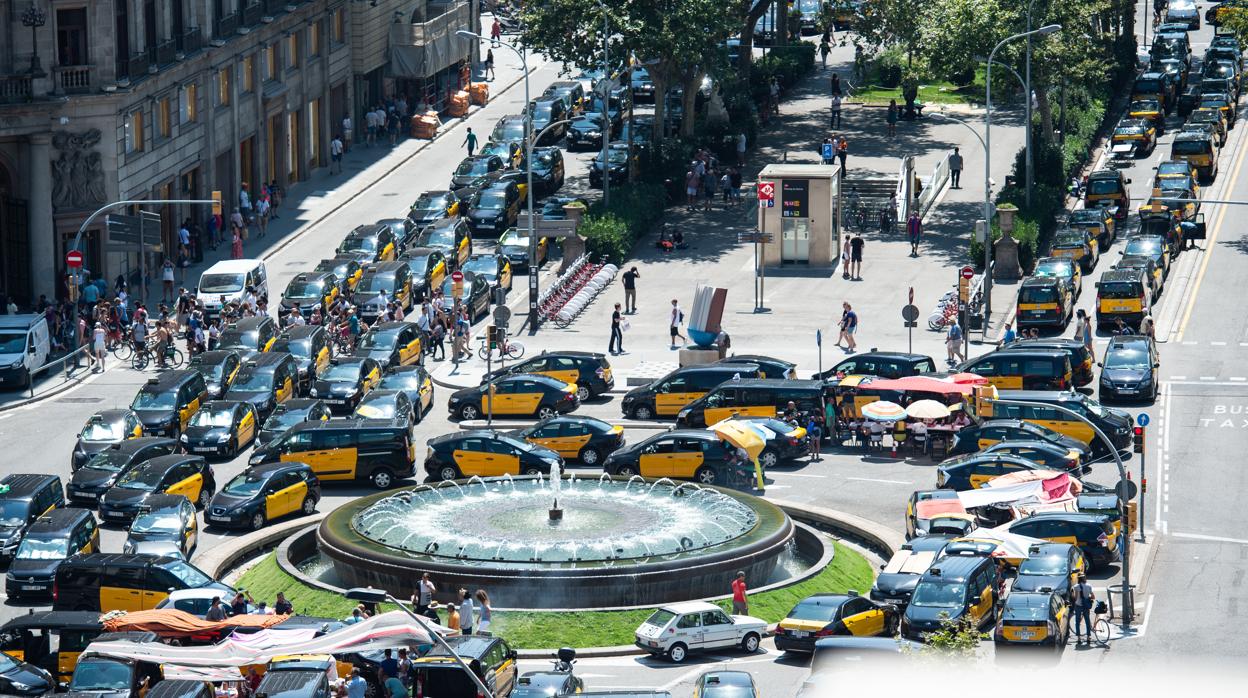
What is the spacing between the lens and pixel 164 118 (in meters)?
78.2

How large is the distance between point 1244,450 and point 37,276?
39.1 m

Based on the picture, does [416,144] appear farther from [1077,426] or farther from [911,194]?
[1077,426]

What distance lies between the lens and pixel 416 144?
3898 inches

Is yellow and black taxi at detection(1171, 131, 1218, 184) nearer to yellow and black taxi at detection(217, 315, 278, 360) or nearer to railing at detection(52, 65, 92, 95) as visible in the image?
yellow and black taxi at detection(217, 315, 278, 360)

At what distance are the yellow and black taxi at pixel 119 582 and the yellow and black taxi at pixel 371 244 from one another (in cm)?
3198

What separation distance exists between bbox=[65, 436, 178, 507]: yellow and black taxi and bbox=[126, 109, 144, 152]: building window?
23017 millimetres

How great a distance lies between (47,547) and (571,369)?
787 inches

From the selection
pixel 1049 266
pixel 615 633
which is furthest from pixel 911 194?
pixel 615 633

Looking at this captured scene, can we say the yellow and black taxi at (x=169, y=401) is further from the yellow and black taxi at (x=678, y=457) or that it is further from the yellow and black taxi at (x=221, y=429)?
the yellow and black taxi at (x=678, y=457)

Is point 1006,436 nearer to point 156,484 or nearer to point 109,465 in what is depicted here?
point 156,484

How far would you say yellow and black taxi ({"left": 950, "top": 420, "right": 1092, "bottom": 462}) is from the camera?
53906 mm

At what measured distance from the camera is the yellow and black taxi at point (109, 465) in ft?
168

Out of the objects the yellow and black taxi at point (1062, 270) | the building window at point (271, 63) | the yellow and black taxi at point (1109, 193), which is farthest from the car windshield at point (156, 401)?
the yellow and black taxi at point (1109, 193)

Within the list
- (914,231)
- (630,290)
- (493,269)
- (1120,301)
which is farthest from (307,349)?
(914,231)
